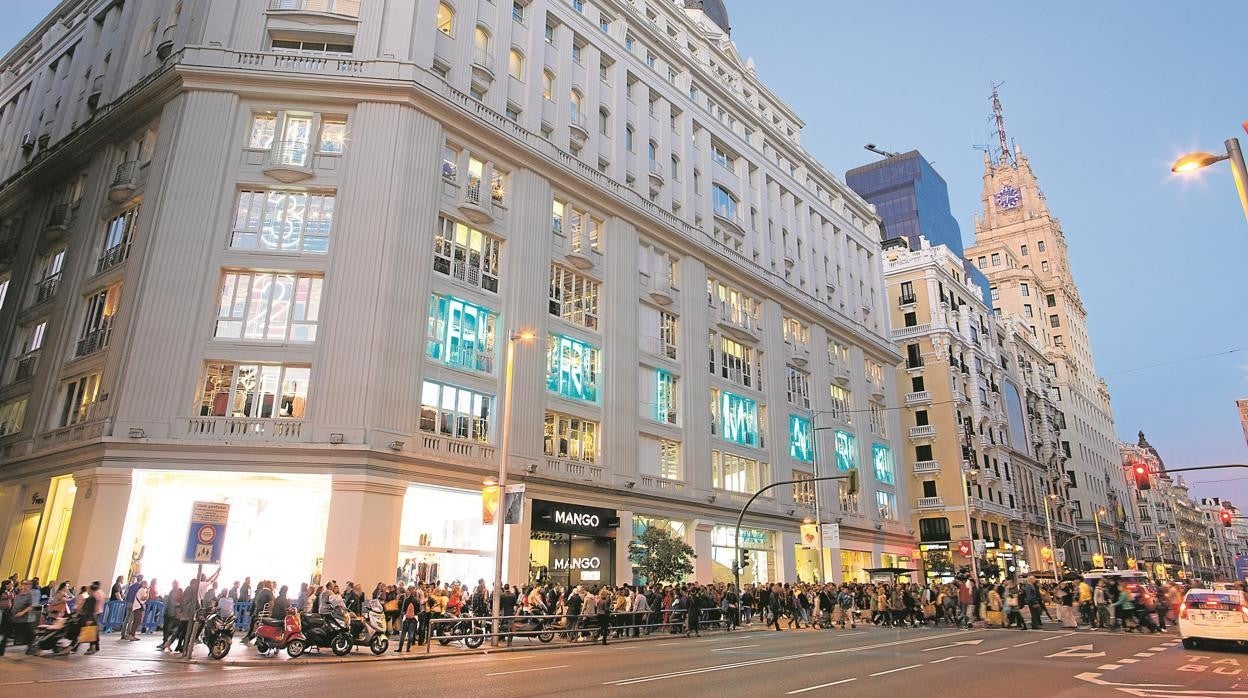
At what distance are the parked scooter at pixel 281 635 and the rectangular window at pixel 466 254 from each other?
15.7 meters

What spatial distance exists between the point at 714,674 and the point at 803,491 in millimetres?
35727

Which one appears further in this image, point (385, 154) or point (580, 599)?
point (385, 154)

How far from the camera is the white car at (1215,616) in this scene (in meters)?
19.3

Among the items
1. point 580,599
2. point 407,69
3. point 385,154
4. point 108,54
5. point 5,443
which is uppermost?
point 108,54

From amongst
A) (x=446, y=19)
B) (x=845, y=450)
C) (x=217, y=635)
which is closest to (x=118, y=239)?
(x=446, y=19)

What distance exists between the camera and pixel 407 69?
30469mm

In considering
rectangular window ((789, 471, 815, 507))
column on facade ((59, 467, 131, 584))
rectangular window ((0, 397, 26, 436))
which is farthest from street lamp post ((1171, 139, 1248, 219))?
rectangular window ((0, 397, 26, 436))

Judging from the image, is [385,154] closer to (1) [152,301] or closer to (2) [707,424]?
(1) [152,301]

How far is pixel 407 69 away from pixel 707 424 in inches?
907

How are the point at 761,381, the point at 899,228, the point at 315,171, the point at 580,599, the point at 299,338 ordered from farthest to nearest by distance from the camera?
1. the point at 899,228
2. the point at 761,381
3. the point at 315,171
4. the point at 299,338
5. the point at 580,599

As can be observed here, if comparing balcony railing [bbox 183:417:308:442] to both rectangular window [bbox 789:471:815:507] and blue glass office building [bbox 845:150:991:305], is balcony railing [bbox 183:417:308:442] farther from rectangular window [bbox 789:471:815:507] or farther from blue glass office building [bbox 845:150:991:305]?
blue glass office building [bbox 845:150:991:305]

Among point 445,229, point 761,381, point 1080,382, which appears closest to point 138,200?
point 445,229

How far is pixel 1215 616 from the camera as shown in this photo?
19578mm

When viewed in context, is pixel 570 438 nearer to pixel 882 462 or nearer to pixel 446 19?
pixel 446 19
